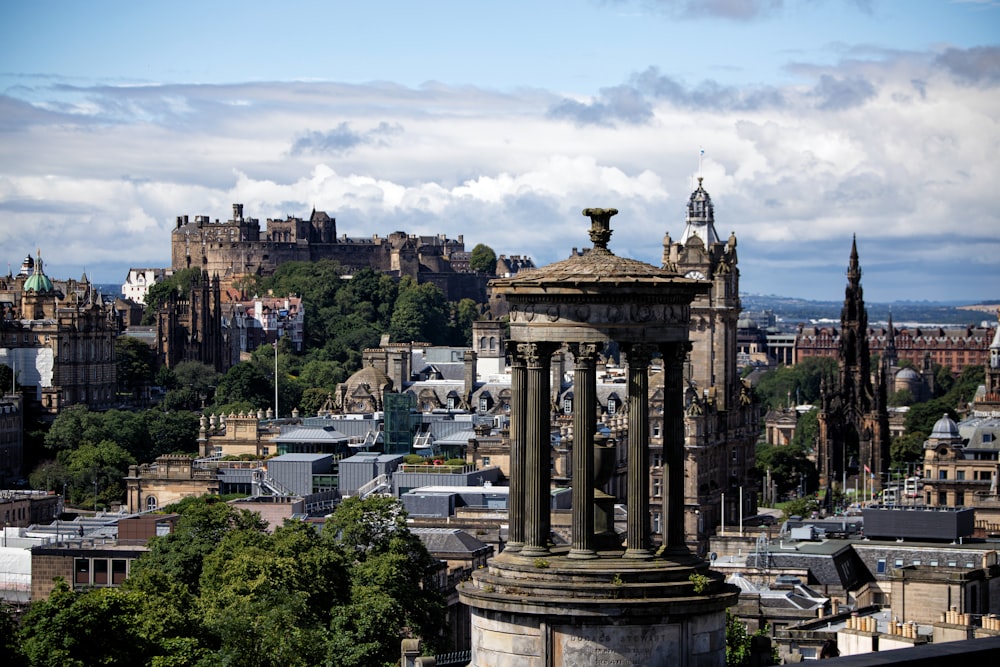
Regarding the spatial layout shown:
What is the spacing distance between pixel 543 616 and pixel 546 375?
2934mm

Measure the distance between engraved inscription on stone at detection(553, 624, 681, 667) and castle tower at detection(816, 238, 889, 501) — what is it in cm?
14508

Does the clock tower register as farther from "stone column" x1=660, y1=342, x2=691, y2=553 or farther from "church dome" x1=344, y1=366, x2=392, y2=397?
"stone column" x1=660, y1=342, x2=691, y2=553

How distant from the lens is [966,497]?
129 m

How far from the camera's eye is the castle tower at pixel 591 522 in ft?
93.0

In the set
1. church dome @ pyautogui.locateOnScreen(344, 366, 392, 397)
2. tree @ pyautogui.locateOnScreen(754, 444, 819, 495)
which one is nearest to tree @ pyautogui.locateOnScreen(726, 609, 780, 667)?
church dome @ pyautogui.locateOnScreen(344, 366, 392, 397)

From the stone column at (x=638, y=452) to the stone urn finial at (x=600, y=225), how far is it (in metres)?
1.89

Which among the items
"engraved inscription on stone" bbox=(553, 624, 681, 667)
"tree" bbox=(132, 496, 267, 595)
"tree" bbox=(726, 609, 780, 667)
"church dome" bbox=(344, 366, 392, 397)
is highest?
"church dome" bbox=(344, 366, 392, 397)

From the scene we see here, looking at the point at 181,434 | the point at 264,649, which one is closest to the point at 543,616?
the point at 264,649

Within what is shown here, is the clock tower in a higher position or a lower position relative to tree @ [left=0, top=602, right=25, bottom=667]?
higher

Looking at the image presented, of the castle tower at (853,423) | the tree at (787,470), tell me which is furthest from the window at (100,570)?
the castle tower at (853,423)

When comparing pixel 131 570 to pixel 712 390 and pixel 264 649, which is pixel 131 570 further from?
pixel 712 390

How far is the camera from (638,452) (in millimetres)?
29531

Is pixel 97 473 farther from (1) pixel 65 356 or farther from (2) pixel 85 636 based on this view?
(2) pixel 85 636

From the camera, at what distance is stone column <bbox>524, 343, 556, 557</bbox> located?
29156mm
